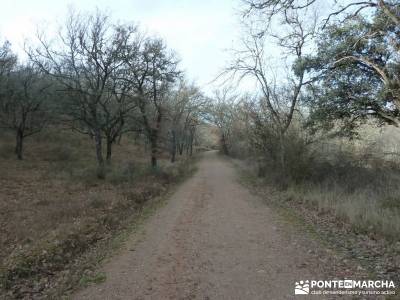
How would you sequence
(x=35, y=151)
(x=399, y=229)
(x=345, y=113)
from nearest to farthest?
(x=399, y=229)
(x=345, y=113)
(x=35, y=151)

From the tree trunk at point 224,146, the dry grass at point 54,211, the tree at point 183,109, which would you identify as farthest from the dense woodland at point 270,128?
the tree trunk at point 224,146

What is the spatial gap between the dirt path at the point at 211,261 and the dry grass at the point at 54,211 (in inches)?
52.7

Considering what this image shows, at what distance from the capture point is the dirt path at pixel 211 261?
18.2 feet

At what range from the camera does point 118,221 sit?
1098 centimetres

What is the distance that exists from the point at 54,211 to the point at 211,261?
6864 millimetres

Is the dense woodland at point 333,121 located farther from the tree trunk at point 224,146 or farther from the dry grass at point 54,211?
the tree trunk at point 224,146

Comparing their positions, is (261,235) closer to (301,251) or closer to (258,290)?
(301,251)

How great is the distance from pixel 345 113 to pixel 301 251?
11422 mm

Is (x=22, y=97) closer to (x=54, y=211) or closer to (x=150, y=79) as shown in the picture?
(x=150, y=79)

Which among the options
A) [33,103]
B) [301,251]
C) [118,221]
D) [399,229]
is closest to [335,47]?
[399,229]

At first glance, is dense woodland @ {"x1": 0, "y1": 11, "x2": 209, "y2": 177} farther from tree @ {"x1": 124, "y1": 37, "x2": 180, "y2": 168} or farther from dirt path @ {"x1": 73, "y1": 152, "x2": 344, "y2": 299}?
dirt path @ {"x1": 73, "y1": 152, "x2": 344, "y2": 299}

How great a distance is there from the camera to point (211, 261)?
686 cm

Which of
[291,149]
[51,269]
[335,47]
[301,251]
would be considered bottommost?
[51,269]

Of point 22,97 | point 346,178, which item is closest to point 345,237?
point 346,178
